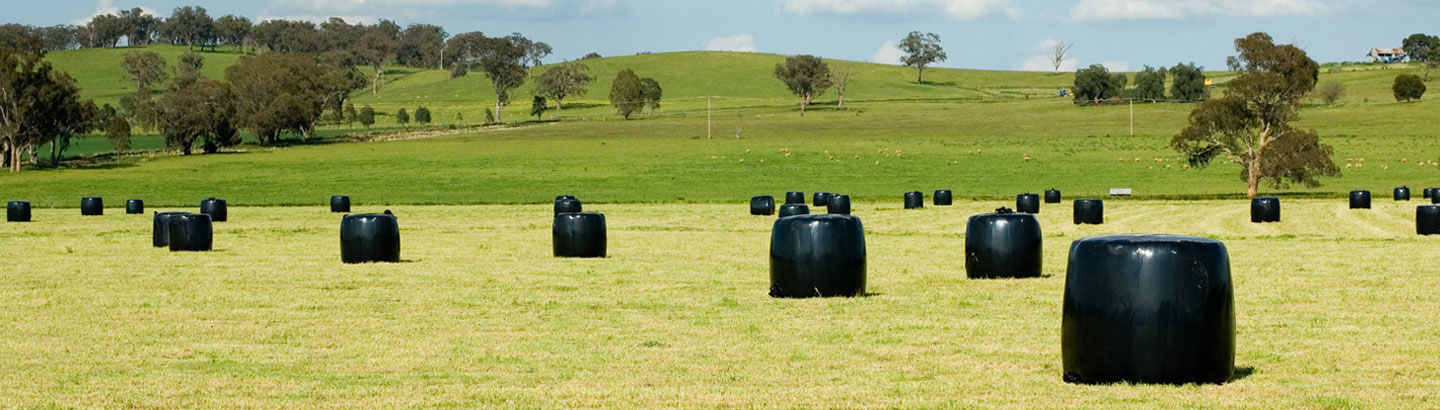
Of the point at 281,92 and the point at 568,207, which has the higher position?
the point at 281,92

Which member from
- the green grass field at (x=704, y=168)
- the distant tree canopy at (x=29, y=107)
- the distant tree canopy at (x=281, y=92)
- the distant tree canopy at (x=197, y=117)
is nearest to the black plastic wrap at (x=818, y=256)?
Result: the green grass field at (x=704, y=168)

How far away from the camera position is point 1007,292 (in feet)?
70.5

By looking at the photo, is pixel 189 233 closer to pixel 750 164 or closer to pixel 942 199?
pixel 942 199

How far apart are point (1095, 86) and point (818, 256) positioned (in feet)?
588

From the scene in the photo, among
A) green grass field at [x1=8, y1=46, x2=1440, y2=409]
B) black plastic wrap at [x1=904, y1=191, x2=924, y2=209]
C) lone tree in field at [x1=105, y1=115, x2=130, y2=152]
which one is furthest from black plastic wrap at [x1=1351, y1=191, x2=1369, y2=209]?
lone tree in field at [x1=105, y1=115, x2=130, y2=152]

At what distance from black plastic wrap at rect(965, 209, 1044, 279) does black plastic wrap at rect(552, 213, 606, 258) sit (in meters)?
8.92

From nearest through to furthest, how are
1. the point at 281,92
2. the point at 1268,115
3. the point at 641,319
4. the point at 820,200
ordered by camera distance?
1. the point at 641,319
2. the point at 820,200
3. the point at 1268,115
4. the point at 281,92

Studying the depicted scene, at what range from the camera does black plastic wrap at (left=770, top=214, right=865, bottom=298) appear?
2048 centimetres

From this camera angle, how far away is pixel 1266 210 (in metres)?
49.0

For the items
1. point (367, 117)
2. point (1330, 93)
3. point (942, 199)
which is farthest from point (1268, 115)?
point (367, 117)

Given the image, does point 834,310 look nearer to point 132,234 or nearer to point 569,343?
point 569,343

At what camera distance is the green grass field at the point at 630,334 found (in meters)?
12.2

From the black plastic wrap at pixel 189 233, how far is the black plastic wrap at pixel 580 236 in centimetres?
857

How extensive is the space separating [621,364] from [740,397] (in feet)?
7.89
